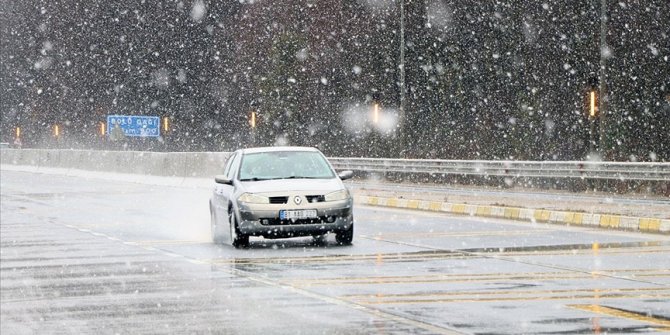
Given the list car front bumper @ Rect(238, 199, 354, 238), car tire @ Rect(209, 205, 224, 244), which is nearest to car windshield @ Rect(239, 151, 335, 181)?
car front bumper @ Rect(238, 199, 354, 238)

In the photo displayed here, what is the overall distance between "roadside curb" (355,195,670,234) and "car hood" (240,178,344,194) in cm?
558

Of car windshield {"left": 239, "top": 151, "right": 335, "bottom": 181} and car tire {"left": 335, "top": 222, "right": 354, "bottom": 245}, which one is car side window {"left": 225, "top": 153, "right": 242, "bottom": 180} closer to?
car windshield {"left": 239, "top": 151, "right": 335, "bottom": 181}

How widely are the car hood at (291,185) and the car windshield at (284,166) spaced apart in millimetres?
305

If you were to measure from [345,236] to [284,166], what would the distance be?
1678mm

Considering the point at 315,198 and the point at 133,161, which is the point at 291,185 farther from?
the point at 133,161

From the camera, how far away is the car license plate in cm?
1894

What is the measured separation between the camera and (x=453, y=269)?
15070mm

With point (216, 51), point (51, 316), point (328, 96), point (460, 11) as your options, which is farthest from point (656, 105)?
point (216, 51)

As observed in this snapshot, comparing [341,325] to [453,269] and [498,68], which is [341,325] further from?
[498,68]

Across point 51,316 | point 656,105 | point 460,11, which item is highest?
point 460,11

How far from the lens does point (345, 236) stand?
63.4 feet

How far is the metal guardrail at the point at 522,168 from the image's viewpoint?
108 feet

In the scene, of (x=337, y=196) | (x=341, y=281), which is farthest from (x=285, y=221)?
(x=341, y=281)

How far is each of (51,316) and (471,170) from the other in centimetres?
3144
